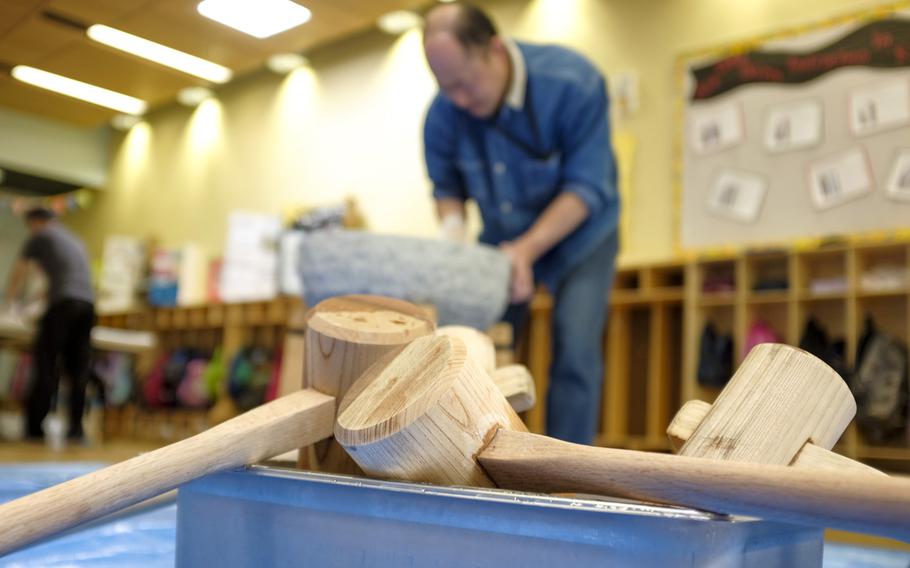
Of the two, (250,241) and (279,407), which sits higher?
(250,241)

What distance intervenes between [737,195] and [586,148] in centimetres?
266

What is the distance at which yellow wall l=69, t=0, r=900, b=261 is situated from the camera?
4277 mm

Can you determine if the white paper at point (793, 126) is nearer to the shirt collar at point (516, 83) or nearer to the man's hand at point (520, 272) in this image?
the shirt collar at point (516, 83)

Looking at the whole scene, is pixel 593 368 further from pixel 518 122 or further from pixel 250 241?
pixel 250 241

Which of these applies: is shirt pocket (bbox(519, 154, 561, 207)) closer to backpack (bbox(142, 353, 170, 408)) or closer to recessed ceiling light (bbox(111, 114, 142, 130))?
recessed ceiling light (bbox(111, 114, 142, 130))

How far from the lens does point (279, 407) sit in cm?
68

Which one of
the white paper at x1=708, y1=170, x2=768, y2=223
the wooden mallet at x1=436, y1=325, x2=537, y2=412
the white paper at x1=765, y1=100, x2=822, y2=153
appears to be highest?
the white paper at x1=765, y1=100, x2=822, y2=153

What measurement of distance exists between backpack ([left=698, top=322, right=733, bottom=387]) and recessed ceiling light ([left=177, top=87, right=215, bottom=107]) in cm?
323

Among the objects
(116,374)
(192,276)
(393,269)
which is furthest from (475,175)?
(116,374)

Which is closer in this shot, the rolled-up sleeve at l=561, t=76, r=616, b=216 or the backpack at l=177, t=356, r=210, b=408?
the rolled-up sleeve at l=561, t=76, r=616, b=216

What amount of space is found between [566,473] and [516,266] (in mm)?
1141

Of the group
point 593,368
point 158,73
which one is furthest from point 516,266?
point 158,73

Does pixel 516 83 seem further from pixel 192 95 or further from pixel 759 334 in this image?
pixel 759 334

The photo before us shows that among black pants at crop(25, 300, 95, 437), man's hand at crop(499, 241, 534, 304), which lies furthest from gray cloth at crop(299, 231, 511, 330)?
black pants at crop(25, 300, 95, 437)
